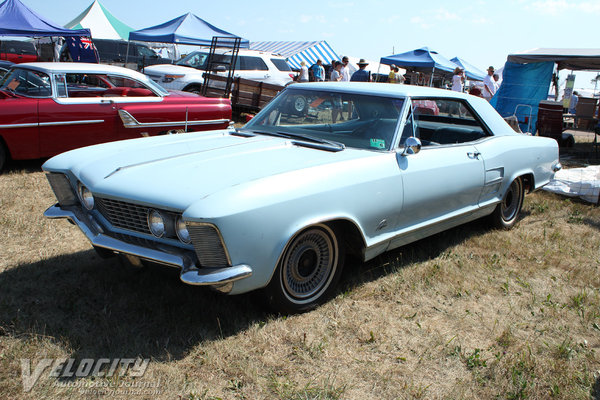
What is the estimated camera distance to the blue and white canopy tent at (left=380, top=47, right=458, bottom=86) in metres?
19.2

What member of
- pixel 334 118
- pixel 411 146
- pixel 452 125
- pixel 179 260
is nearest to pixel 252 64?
pixel 452 125

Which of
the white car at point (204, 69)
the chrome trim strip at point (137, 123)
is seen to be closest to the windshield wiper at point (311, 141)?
the chrome trim strip at point (137, 123)

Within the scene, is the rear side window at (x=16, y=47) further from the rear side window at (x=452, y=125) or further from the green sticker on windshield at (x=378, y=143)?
the green sticker on windshield at (x=378, y=143)

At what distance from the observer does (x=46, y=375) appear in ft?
8.11

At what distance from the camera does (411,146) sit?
3480mm

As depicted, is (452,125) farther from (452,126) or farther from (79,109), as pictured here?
(79,109)

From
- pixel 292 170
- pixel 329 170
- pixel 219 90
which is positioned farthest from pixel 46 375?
pixel 219 90

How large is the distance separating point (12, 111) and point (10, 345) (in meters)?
4.07

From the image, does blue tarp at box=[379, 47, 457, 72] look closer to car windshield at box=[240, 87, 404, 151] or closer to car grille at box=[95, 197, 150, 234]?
car windshield at box=[240, 87, 404, 151]

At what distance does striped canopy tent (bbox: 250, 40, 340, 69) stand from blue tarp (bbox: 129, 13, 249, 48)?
7714mm

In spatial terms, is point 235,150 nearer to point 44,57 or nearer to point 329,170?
point 329,170

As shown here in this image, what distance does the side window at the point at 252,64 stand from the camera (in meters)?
14.1

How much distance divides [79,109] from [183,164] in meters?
3.90

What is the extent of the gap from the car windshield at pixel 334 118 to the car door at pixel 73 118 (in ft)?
10.2
